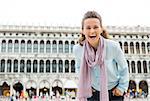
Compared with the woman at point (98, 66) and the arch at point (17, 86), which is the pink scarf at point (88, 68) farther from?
the arch at point (17, 86)

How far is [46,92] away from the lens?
4491 centimetres

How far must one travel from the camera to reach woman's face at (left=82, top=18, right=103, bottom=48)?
3.31 m

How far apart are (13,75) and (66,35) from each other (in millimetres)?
9349

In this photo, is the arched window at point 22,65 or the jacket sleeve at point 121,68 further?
the arched window at point 22,65

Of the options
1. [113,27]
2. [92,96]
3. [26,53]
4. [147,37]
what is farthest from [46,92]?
[92,96]

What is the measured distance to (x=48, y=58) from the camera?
46.3 m

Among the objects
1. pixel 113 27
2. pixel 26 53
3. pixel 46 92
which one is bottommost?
pixel 46 92

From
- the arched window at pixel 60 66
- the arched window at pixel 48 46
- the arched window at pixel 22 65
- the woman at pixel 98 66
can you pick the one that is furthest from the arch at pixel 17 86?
the woman at pixel 98 66

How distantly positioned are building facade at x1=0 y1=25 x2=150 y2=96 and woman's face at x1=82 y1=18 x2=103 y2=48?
41.0 metres

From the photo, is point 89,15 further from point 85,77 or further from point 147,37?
point 147,37

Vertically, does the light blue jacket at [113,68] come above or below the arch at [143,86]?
above

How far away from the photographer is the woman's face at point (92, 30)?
3313 mm

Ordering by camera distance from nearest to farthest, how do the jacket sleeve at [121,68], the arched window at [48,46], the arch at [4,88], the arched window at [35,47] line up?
the jacket sleeve at [121,68] → the arch at [4,88] → the arched window at [35,47] → the arched window at [48,46]

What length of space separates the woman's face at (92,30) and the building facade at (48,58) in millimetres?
40977
